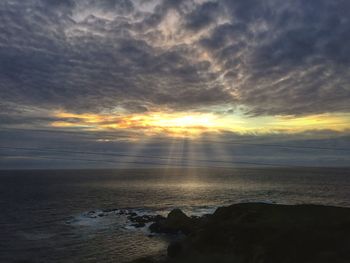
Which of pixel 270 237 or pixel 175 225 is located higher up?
pixel 270 237

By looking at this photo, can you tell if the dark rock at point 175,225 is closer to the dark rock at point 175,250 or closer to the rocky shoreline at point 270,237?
the rocky shoreline at point 270,237

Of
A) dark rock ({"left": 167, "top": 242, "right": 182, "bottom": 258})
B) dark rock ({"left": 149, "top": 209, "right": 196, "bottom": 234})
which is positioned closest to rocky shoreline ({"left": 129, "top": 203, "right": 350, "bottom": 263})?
dark rock ({"left": 167, "top": 242, "right": 182, "bottom": 258})

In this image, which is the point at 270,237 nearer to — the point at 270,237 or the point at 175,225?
the point at 270,237

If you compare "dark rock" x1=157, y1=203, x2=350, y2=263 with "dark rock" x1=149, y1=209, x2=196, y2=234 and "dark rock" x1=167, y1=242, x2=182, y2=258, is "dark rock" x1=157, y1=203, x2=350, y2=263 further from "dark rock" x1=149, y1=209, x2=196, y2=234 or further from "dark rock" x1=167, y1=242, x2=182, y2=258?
"dark rock" x1=149, y1=209, x2=196, y2=234

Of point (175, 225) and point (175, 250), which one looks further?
point (175, 225)

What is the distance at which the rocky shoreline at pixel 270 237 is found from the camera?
32.6 metres

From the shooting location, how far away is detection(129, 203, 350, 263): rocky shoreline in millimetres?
32562

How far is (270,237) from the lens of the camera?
36.4 meters

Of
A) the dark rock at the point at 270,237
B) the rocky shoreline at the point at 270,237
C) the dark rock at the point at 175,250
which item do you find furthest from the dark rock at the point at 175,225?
the dark rock at the point at 175,250

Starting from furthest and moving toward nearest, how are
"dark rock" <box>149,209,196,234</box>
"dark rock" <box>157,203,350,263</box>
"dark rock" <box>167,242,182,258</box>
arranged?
1. "dark rock" <box>149,209,196,234</box>
2. "dark rock" <box>167,242,182,258</box>
3. "dark rock" <box>157,203,350,263</box>

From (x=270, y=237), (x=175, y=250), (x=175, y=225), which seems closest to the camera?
(x=270, y=237)

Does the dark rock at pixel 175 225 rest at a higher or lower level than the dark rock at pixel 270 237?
lower

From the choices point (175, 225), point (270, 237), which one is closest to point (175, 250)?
point (270, 237)

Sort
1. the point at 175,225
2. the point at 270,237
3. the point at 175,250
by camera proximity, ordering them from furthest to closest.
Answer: the point at 175,225 → the point at 175,250 → the point at 270,237
